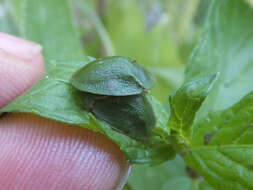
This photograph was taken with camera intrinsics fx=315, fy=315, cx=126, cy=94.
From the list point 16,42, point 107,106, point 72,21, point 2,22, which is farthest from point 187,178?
point 2,22

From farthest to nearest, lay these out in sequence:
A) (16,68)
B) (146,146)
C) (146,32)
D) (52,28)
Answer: (146,32), (52,28), (16,68), (146,146)

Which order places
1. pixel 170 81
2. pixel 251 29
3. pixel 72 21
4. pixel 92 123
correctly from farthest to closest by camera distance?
pixel 170 81
pixel 72 21
pixel 251 29
pixel 92 123

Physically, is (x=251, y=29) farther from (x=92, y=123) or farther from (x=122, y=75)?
(x=92, y=123)

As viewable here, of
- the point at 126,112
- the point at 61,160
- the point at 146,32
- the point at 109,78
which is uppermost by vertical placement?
the point at 109,78

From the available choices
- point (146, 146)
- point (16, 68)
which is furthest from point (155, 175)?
point (16, 68)

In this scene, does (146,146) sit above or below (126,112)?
below

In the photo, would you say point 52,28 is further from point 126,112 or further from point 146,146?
point 146,146
